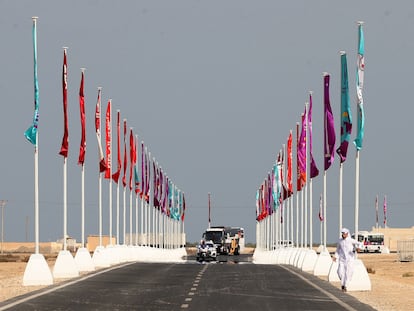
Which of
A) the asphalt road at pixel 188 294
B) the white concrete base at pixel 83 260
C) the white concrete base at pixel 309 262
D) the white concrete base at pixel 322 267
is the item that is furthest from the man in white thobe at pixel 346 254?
the white concrete base at pixel 309 262

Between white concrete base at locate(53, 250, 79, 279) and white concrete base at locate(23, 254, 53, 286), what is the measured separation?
5334 millimetres

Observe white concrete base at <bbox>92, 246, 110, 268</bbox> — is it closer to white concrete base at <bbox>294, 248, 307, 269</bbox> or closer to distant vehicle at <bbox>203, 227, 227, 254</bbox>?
white concrete base at <bbox>294, 248, 307, 269</bbox>

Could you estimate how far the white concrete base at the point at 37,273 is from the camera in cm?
3769

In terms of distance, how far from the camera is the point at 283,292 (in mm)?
34312

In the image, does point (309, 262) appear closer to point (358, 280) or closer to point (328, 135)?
point (328, 135)

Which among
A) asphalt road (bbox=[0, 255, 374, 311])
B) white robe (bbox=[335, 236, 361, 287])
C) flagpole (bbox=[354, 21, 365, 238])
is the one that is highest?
flagpole (bbox=[354, 21, 365, 238])

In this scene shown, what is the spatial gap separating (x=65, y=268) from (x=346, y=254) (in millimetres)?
12506

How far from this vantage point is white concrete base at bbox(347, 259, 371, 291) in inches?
1388

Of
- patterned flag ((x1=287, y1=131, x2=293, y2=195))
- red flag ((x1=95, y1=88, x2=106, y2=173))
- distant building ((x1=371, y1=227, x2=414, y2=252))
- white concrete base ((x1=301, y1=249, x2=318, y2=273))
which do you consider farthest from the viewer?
distant building ((x1=371, y1=227, x2=414, y2=252))

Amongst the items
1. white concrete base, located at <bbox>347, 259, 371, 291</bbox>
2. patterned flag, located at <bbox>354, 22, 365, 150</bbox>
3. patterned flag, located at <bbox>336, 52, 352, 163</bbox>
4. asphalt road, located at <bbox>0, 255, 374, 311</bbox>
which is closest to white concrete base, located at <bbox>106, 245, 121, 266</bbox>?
asphalt road, located at <bbox>0, 255, 374, 311</bbox>

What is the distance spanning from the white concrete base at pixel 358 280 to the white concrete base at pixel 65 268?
1196 cm

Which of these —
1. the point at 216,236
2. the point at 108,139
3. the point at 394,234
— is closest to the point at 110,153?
the point at 108,139

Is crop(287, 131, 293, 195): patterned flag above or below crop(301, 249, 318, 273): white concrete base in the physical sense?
above

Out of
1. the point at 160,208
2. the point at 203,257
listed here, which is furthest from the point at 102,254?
the point at 160,208
